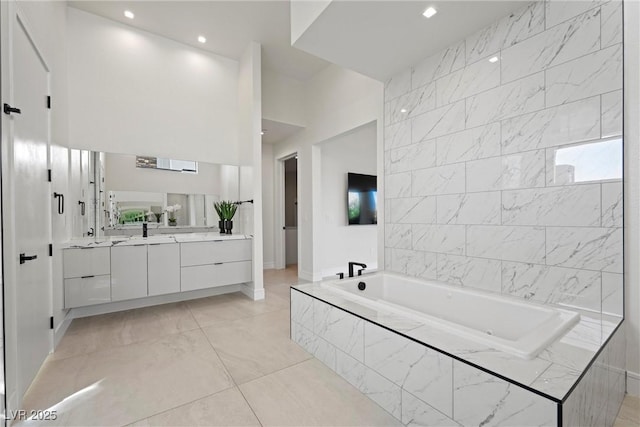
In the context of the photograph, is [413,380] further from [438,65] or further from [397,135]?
[438,65]

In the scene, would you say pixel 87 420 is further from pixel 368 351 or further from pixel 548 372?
pixel 548 372

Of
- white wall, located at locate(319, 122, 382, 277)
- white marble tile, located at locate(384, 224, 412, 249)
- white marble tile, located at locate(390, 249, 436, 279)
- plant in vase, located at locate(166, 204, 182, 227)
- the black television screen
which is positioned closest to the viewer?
white marble tile, located at locate(390, 249, 436, 279)

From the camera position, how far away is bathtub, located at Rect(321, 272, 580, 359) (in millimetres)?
1307

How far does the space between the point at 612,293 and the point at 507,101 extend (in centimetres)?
139

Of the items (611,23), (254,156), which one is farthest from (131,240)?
(611,23)

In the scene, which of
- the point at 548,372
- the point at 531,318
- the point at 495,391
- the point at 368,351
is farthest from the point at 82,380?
the point at 531,318

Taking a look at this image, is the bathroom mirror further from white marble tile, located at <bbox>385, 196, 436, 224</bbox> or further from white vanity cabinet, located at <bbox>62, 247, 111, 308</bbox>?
white marble tile, located at <bbox>385, 196, 436, 224</bbox>

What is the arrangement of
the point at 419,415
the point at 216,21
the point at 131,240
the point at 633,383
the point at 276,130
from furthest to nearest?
the point at 276,130 < the point at 216,21 < the point at 131,240 < the point at 633,383 < the point at 419,415

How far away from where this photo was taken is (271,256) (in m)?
5.54

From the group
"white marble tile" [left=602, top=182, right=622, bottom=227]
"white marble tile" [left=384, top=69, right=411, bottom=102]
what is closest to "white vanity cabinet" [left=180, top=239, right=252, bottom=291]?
"white marble tile" [left=384, top=69, right=411, bottom=102]

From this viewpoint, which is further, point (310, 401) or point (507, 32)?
point (507, 32)

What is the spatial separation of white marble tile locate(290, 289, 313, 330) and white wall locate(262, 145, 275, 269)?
3276 millimetres

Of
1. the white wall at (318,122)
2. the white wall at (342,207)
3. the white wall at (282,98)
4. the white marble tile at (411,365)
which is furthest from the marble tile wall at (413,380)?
the white wall at (282,98)

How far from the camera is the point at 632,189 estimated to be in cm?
157
